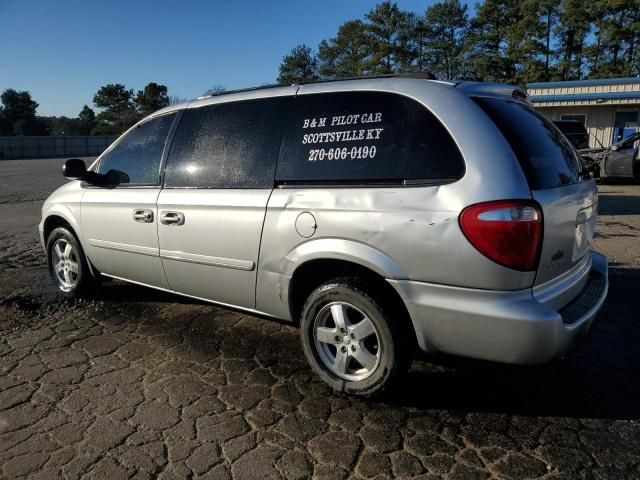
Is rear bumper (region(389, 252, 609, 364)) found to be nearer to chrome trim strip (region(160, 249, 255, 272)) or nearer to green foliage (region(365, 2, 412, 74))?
chrome trim strip (region(160, 249, 255, 272))

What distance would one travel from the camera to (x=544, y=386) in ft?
10.8

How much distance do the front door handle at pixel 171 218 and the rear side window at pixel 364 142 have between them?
926 millimetres

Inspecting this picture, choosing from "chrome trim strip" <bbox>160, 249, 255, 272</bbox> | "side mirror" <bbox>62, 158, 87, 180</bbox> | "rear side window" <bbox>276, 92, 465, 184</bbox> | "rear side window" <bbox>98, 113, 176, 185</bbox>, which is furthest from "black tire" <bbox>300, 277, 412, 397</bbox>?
"side mirror" <bbox>62, 158, 87, 180</bbox>

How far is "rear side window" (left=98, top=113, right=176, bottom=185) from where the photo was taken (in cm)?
419

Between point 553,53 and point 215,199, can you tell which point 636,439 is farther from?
point 553,53

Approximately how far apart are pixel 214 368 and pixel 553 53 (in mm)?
47918

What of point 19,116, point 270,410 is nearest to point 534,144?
point 270,410

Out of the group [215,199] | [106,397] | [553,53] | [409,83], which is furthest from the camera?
[553,53]

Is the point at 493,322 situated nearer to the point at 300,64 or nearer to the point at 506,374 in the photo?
the point at 506,374

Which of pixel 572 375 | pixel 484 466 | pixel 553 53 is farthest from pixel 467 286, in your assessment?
pixel 553 53

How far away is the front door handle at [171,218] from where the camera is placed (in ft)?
12.5

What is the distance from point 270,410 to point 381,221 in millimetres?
1305

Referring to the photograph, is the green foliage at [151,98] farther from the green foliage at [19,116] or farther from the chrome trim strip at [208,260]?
the chrome trim strip at [208,260]

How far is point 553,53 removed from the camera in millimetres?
43562
